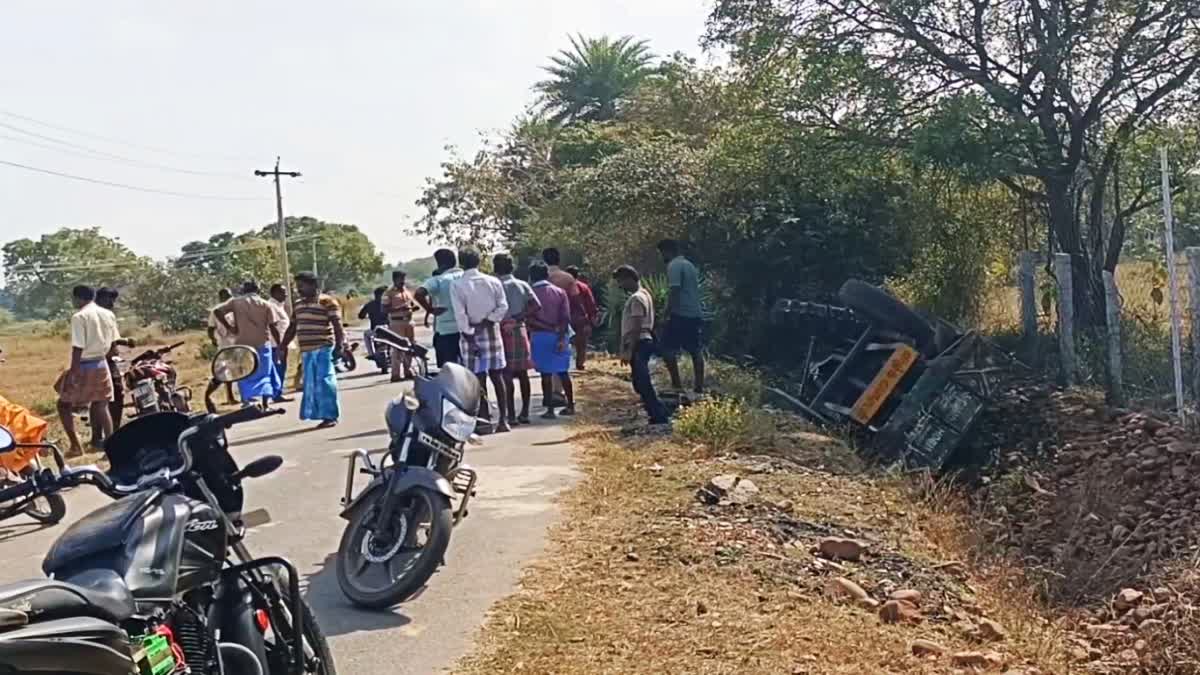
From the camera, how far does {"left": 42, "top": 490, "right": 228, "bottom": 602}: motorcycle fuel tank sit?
3127 millimetres

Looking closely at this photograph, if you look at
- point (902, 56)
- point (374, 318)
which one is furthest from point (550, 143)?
point (902, 56)

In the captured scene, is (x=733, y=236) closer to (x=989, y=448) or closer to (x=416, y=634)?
(x=989, y=448)

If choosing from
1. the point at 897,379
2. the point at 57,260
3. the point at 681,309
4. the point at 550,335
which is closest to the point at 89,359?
the point at 550,335

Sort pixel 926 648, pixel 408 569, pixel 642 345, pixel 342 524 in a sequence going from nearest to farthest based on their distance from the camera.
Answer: pixel 926 648, pixel 408 569, pixel 342 524, pixel 642 345

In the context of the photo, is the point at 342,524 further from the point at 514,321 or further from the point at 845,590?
the point at 514,321

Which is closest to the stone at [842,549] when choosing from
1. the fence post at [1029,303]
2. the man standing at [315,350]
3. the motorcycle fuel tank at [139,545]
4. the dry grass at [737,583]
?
the dry grass at [737,583]

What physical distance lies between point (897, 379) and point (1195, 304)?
2.80m

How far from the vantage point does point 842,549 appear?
267 inches

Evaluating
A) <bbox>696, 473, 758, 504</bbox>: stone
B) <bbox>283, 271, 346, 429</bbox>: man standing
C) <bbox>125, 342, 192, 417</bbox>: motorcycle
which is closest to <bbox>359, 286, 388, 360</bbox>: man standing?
<bbox>283, 271, 346, 429</bbox>: man standing

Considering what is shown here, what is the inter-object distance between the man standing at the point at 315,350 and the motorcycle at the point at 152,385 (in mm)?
1153

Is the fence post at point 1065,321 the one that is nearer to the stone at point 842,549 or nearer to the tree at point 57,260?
the stone at point 842,549

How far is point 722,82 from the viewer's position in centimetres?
2492

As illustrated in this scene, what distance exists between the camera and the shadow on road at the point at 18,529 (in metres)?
7.80

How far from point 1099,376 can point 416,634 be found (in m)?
8.33
